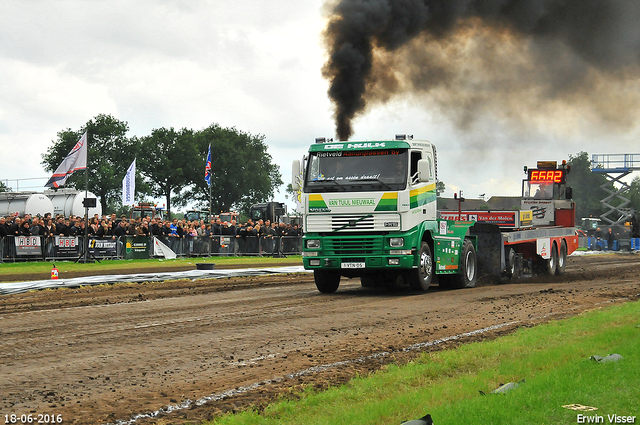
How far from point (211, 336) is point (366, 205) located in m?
6.25

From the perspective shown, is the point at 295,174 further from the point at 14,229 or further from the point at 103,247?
the point at 14,229

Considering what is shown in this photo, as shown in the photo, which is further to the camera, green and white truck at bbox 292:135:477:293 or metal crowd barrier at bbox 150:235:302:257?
metal crowd barrier at bbox 150:235:302:257

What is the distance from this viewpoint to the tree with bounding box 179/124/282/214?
95.7m

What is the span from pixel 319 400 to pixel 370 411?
622 mm

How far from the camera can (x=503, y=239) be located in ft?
63.3

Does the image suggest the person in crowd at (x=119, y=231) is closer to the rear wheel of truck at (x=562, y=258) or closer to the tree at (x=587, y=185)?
the rear wheel of truck at (x=562, y=258)

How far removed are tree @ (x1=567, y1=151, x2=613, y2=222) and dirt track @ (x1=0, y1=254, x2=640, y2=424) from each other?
7607cm

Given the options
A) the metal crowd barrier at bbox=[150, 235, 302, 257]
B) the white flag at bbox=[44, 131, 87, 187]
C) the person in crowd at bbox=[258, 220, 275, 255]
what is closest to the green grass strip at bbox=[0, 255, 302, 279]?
the metal crowd barrier at bbox=[150, 235, 302, 257]

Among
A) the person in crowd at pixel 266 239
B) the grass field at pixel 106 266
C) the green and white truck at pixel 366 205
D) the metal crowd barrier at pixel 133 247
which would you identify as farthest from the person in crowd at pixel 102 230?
the green and white truck at pixel 366 205

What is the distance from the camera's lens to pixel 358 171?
1503 centimetres

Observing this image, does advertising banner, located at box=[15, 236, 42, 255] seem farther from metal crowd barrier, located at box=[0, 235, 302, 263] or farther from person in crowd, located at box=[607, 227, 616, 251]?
person in crowd, located at box=[607, 227, 616, 251]

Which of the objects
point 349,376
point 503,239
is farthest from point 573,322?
point 503,239

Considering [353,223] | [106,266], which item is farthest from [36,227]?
[353,223]

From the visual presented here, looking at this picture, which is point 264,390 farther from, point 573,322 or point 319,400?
point 573,322
